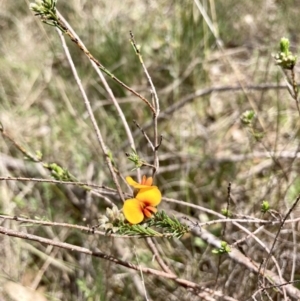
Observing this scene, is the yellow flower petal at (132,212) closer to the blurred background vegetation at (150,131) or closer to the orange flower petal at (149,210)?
the orange flower petal at (149,210)

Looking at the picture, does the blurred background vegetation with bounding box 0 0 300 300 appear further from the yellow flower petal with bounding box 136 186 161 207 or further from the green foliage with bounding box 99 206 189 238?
the yellow flower petal with bounding box 136 186 161 207

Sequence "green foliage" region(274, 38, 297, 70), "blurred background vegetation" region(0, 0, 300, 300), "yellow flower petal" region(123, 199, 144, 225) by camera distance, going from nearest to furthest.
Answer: "yellow flower petal" region(123, 199, 144, 225) → "green foliage" region(274, 38, 297, 70) → "blurred background vegetation" region(0, 0, 300, 300)

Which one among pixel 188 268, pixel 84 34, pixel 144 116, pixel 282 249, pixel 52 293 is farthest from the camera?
pixel 84 34

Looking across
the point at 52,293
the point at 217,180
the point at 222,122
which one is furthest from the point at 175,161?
the point at 52,293

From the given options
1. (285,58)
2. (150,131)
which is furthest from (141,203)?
(150,131)

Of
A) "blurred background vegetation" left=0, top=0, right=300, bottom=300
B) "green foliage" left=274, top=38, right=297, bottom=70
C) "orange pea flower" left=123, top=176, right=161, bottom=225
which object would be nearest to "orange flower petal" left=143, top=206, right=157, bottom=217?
"orange pea flower" left=123, top=176, right=161, bottom=225

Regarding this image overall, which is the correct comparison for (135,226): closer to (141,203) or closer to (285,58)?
(141,203)

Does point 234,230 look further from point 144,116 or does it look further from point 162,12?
point 162,12

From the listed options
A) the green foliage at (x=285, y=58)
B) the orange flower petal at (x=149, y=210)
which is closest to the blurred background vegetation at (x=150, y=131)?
the green foliage at (x=285, y=58)
